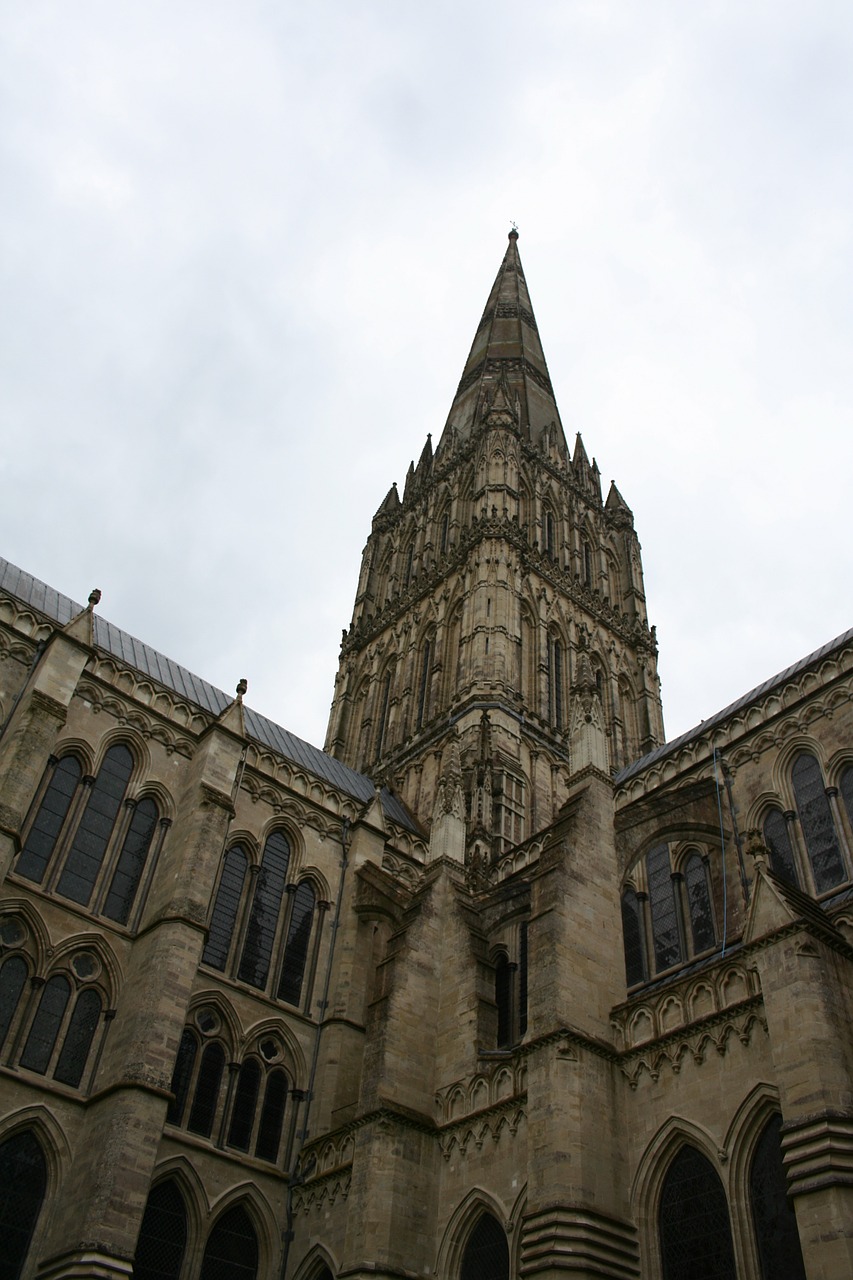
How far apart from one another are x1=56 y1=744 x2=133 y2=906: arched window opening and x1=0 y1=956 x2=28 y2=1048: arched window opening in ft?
5.66

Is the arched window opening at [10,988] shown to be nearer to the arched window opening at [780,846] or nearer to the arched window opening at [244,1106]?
the arched window opening at [244,1106]

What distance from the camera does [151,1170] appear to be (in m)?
16.3

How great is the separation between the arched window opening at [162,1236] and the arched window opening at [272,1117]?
200cm

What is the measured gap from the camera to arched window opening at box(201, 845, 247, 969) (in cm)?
2135

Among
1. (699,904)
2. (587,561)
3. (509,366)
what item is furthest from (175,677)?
(509,366)

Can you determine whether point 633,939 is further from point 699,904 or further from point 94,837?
point 94,837

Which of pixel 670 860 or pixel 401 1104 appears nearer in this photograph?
pixel 401 1104

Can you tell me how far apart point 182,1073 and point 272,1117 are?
2.21m

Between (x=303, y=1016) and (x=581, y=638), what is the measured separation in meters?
21.1

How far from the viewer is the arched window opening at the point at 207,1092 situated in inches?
755

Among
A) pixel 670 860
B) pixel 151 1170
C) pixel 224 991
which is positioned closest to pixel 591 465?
pixel 670 860

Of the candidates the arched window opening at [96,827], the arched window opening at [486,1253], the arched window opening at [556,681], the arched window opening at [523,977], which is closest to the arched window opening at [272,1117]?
the arched window opening at [523,977]

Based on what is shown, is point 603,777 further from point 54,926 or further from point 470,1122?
point 54,926

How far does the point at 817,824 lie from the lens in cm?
1919
